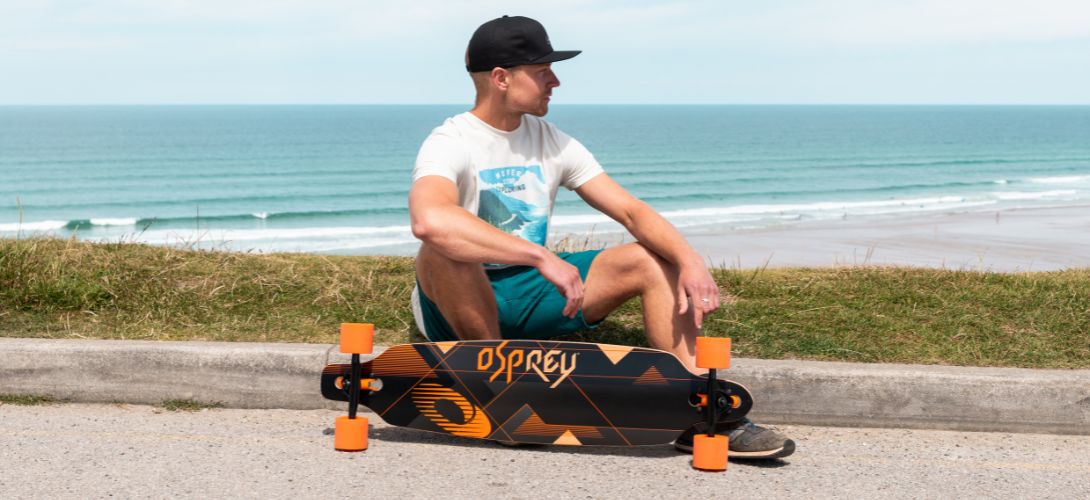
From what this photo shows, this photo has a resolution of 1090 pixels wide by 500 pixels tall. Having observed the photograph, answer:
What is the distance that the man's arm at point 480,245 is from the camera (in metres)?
3.41

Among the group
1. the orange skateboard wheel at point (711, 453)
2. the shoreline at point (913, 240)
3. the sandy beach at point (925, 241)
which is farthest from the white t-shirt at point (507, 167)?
the sandy beach at point (925, 241)

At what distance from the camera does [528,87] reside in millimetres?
3785

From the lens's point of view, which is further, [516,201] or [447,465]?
[516,201]

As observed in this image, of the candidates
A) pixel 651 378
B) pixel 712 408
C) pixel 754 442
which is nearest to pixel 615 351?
pixel 651 378

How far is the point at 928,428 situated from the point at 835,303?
4.44ft

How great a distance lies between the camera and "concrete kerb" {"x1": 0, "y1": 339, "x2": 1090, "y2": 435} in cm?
383

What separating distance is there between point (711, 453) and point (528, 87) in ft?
4.75

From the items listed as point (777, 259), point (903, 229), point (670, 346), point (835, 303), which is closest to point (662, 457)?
point (670, 346)

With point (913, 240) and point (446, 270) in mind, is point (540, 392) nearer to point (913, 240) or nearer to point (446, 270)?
point (446, 270)

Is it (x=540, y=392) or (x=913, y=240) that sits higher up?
(x=540, y=392)

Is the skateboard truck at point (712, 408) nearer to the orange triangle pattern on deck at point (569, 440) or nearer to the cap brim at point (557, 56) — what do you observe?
the orange triangle pattern on deck at point (569, 440)

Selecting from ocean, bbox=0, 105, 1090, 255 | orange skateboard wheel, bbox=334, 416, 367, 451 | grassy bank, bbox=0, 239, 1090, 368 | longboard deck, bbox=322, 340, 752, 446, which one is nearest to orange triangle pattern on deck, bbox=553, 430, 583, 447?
longboard deck, bbox=322, 340, 752, 446

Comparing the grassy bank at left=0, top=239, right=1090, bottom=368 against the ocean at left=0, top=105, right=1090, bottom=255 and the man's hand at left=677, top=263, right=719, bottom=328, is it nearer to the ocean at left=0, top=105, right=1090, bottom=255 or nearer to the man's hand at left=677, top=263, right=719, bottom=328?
the man's hand at left=677, top=263, right=719, bottom=328

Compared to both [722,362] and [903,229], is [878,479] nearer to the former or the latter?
[722,362]
